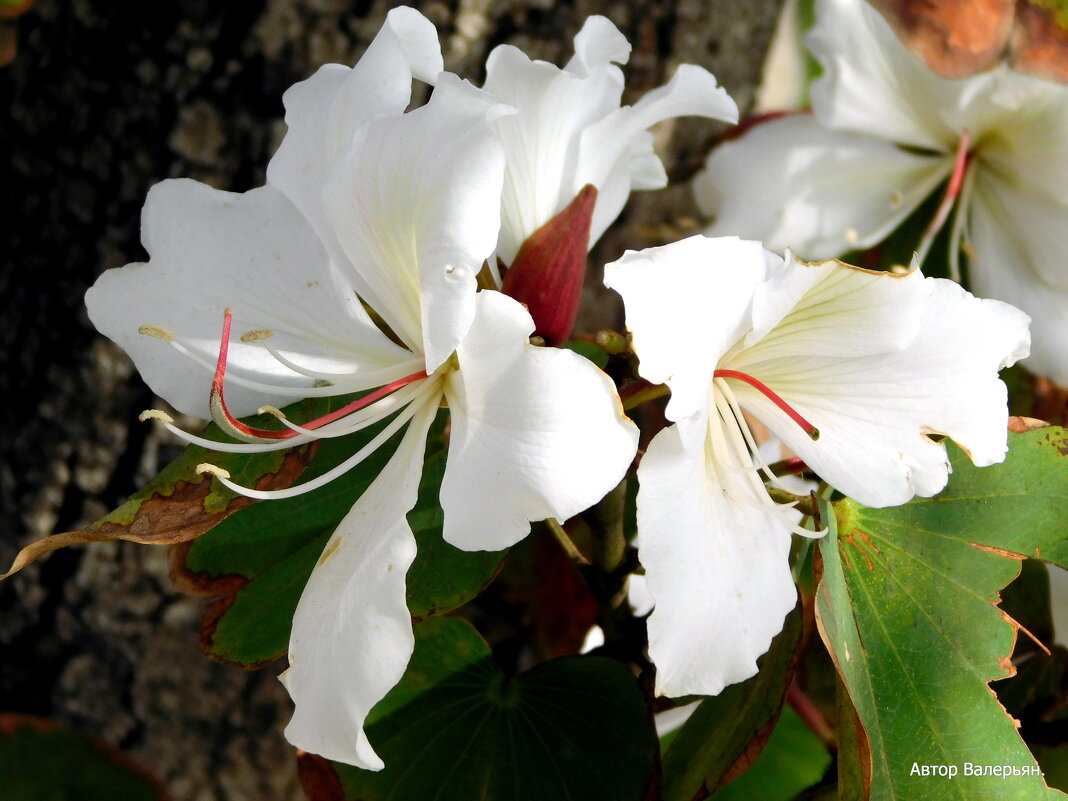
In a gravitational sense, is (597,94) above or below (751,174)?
above

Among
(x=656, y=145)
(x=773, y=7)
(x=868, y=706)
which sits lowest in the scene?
(x=868, y=706)

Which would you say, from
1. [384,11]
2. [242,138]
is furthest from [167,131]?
[384,11]

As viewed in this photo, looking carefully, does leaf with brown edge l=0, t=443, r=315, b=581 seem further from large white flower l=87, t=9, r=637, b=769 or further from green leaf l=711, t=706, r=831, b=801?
green leaf l=711, t=706, r=831, b=801

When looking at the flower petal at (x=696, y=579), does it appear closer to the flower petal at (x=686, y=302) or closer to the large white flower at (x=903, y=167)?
the flower petal at (x=686, y=302)

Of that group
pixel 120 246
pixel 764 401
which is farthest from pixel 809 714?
pixel 120 246

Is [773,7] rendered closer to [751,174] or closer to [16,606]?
[751,174]

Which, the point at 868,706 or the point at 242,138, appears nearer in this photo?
the point at 868,706

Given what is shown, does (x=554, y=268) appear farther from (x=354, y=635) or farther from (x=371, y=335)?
(x=354, y=635)

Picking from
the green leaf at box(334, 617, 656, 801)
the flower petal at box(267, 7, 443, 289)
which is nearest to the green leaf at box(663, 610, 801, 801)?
the green leaf at box(334, 617, 656, 801)
